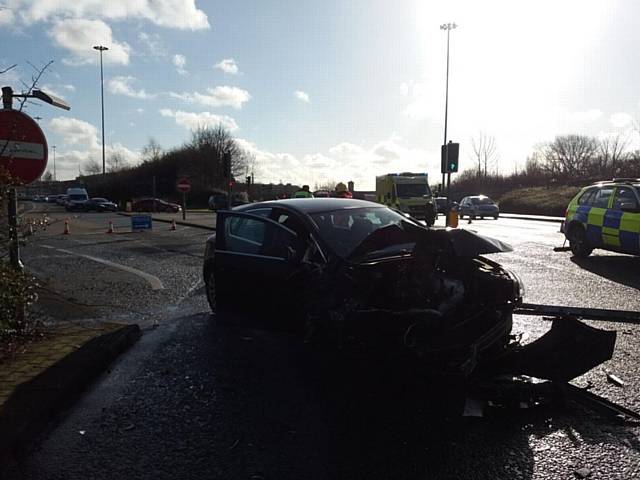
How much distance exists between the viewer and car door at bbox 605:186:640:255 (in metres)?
9.09

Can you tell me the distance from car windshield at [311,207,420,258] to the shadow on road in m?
4.71

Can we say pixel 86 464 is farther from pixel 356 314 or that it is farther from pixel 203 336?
pixel 203 336

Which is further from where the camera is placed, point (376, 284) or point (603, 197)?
point (603, 197)

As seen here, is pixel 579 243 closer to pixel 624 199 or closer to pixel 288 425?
pixel 624 199

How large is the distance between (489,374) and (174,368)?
251 centimetres

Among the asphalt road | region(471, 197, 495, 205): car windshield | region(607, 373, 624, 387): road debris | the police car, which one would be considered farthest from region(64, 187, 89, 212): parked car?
region(607, 373, 624, 387): road debris

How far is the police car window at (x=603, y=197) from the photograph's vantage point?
10195mm

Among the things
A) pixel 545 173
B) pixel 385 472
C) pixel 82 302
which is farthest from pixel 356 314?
pixel 545 173

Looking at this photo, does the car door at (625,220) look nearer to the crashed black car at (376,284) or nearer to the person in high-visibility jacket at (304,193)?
the crashed black car at (376,284)

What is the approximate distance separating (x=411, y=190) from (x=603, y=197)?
1259cm

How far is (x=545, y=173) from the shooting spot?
6606cm

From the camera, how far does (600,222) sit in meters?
10.2

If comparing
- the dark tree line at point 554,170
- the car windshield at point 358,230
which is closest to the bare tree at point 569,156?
the dark tree line at point 554,170

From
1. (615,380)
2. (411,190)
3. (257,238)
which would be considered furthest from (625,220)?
(411,190)
